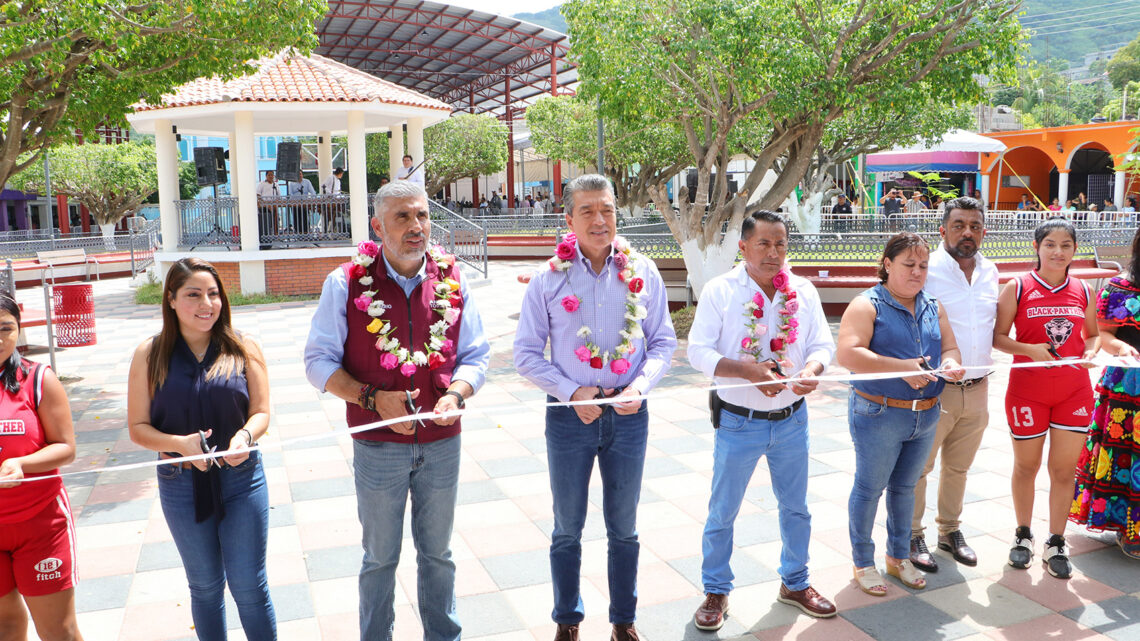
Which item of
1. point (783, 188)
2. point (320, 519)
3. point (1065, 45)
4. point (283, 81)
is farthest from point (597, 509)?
point (1065, 45)

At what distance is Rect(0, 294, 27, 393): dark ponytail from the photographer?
9.46ft

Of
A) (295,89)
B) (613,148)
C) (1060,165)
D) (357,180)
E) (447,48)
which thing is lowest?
(357,180)

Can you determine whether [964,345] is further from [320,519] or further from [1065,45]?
[1065,45]

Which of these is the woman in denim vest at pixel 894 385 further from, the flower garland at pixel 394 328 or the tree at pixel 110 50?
the tree at pixel 110 50

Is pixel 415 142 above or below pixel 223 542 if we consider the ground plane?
above

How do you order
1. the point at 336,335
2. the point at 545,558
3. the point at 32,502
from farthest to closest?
the point at 545,558 < the point at 336,335 < the point at 32,502

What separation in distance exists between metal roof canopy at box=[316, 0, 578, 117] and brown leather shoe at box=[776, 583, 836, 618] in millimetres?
32030

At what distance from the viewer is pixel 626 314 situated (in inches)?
134

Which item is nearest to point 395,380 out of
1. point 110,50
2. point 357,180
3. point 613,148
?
point 110,50

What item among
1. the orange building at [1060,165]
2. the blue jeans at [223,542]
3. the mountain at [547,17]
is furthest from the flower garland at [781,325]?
the mountain at [547,17]

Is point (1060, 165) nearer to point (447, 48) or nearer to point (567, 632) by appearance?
point (447, 48)

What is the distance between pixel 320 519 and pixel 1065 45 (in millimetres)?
164255

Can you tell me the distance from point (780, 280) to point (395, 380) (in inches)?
67.6

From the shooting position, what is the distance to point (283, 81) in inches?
647
